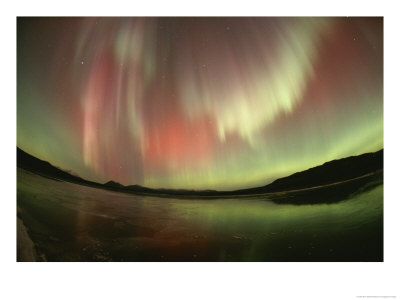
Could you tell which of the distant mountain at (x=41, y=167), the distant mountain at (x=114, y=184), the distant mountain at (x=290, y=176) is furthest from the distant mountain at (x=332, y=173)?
the distant mountain at (x=41, y=167)

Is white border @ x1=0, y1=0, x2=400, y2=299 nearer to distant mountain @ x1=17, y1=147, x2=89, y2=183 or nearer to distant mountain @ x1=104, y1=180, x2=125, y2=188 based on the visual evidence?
distant mountain @ x1=17, y1=147, x2=89, y2=183

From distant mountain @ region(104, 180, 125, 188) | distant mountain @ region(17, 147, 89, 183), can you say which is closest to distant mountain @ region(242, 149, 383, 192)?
distant mountain @ region(104, 180, 125, 188)

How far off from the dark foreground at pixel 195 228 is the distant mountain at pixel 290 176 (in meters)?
0.05

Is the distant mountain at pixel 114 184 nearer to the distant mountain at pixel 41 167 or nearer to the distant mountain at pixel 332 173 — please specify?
the distant mountain at pixel 41 167

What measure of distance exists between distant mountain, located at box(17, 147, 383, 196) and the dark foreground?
5cm

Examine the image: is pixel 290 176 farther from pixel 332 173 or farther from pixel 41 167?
pixel 41 167

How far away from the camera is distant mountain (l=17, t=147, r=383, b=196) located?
1.51 metres

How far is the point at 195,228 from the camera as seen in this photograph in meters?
1.51

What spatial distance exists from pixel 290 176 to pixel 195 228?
0.76m
